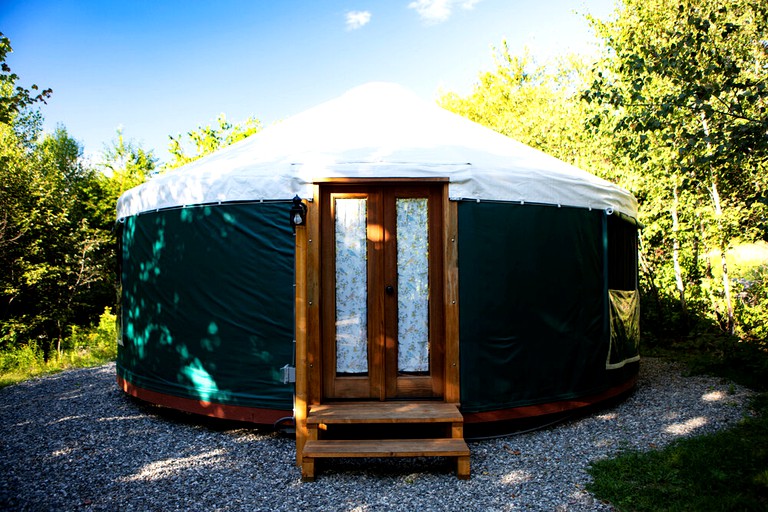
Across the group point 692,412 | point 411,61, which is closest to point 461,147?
point 692,412

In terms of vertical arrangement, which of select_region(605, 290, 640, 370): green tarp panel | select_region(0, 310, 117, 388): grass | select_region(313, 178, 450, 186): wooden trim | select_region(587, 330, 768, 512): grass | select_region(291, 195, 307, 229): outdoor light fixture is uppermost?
select_region(313, 178, 450, 186): wooden trim

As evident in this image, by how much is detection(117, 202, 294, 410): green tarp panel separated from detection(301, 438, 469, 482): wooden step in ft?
1.84

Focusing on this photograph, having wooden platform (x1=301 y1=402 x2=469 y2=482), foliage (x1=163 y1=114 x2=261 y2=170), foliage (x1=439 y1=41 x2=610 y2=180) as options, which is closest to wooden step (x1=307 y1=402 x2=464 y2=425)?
wooden platform (x1=301 y1=402 x2=469 y2=482)

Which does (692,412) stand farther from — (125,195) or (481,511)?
(125,195)

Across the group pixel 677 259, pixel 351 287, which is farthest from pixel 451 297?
pixel 677 259

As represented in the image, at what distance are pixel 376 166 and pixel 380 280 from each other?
2.48ft

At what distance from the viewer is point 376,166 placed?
126 inches

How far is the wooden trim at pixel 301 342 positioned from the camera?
9.43ft

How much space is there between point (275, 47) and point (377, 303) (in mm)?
12776

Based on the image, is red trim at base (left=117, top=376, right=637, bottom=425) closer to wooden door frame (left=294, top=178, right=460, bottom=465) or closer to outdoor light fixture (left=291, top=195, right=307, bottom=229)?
wooden door frame (left=294, top=178, right=460, bottom=465)

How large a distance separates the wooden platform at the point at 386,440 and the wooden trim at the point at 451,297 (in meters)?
0.15

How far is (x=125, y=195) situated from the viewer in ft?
13.6

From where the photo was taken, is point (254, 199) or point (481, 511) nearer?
point (481, 511)

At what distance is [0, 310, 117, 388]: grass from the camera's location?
5.99 meters
